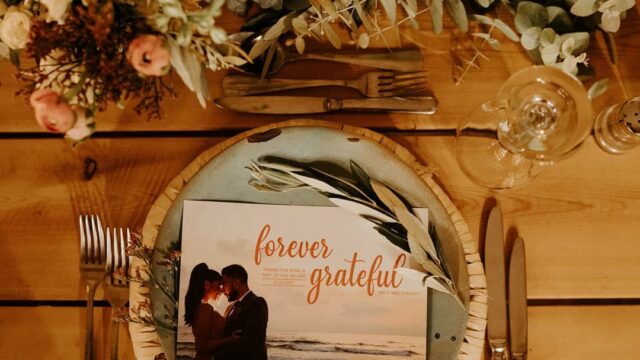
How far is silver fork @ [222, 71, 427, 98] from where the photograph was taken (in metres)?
0.90

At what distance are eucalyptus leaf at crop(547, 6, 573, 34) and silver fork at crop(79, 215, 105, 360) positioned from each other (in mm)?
811

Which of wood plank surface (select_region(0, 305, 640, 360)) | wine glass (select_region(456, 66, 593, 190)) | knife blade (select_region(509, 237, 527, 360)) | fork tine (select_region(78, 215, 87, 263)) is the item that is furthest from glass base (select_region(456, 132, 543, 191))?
fork tine (select_region(78, 215, 87, 263))

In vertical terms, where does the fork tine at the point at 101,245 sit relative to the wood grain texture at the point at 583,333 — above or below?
above

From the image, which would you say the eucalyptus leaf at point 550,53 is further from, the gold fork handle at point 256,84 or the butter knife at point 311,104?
the gold fork handle at point 256,84

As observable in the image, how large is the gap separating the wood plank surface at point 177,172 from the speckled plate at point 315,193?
52mm

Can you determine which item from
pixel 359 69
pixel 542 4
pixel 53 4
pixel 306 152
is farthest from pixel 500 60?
A: pixel 53 4

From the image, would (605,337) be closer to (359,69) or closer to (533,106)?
(533,106)

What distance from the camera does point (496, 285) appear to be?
34.3 inches

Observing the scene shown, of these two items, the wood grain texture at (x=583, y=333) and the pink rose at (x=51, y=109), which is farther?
the wood grain texture at (x=583, y=333)

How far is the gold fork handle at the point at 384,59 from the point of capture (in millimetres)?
915

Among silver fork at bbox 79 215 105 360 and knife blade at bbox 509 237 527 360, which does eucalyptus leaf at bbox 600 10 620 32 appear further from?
silver fork at bbox 79 215 105 360

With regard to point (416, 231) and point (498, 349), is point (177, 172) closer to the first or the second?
point (416, 231)

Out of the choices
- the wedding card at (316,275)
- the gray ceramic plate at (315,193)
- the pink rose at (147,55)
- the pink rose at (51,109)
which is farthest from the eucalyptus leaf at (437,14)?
the pink rose at (51,109)

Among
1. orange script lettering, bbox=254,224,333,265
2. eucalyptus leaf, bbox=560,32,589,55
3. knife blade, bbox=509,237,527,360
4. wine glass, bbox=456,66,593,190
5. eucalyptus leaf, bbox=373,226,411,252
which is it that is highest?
eucalyptus leaf, bbox=560,32,589,55
